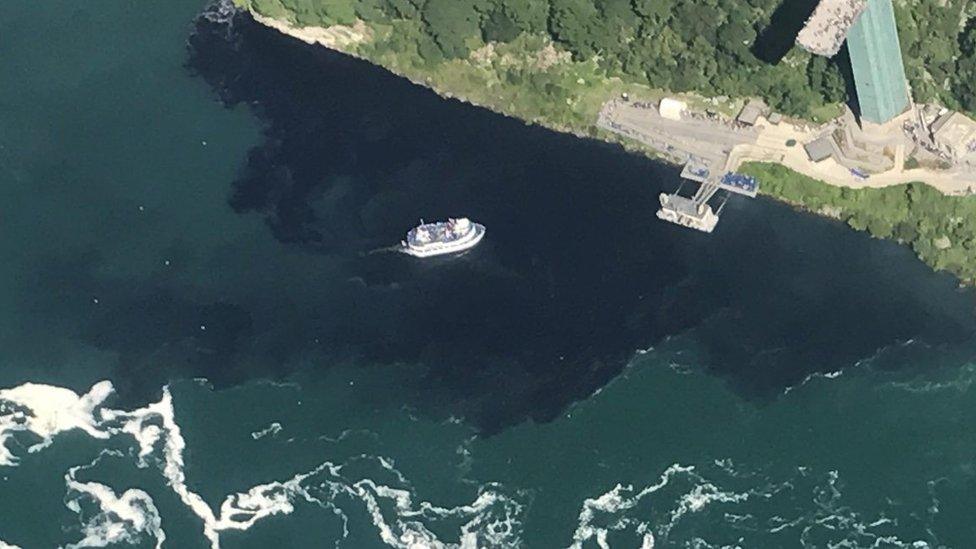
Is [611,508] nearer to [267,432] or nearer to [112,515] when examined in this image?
[267,432]

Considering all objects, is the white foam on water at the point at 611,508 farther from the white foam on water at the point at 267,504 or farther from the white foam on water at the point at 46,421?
the white foam on water at the point at 46,421

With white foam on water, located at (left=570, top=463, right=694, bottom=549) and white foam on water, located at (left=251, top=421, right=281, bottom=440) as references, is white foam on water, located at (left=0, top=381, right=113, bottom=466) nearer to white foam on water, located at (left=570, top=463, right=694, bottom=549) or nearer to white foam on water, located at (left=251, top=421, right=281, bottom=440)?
white foam on water, located at (left=251, top=421, right=281, bottom=440)

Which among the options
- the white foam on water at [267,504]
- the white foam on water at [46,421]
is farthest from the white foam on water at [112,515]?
the white foam on water at [46,421]

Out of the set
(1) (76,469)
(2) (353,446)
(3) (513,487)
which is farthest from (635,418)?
(1) (76,469)

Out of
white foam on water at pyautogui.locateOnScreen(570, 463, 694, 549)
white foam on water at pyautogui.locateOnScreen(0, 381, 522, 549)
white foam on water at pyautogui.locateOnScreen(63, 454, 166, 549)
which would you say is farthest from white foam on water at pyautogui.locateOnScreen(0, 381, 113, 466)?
white foam on water at pyautogui.locateOnScreen(570, 463, 694, 549)

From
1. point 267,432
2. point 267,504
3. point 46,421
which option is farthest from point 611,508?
point 46,421

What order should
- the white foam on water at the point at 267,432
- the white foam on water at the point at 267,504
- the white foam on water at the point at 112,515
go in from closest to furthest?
the white foam on water at the point at 267,504, the white foam on water at the point at 112,515, the white foam on water at the point at 267,432

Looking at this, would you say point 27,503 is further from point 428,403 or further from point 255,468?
point 428,403

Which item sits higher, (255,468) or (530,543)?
(530,543)
